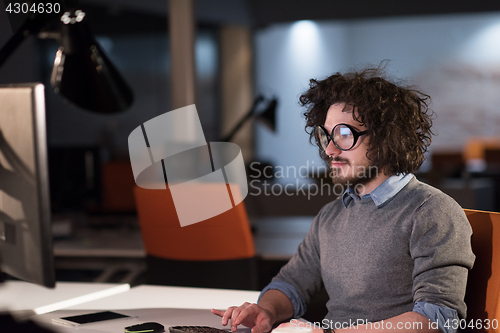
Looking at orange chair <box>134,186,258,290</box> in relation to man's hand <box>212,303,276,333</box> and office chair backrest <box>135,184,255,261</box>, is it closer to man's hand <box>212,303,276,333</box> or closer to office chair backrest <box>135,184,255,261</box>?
office chair backrest <box>135,184,255,261</box>

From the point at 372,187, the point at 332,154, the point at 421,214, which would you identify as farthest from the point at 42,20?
the point at 421,214

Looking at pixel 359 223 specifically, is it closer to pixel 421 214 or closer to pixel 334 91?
pixel 421 214

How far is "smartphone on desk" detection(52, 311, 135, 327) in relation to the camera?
1411 mm

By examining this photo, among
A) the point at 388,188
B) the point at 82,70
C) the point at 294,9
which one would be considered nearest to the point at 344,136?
the point at 388,188

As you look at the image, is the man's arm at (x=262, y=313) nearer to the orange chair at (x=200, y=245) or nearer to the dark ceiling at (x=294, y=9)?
the orange chair at (x=200, y=245)

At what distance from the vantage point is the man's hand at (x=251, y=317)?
1336 millimetres

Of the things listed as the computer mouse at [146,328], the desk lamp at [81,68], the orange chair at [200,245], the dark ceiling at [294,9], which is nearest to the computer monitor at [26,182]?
the computer mouse at [146,328]

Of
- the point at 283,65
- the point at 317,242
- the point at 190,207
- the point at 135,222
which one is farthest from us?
the point at 283,65

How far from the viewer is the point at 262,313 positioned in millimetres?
1383

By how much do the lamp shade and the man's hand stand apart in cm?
104

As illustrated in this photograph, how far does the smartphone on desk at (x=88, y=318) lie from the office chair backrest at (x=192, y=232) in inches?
33.5

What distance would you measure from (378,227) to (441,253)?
0.64 feet

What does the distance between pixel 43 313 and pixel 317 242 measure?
32.1 inches

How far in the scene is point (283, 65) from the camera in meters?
8.55
